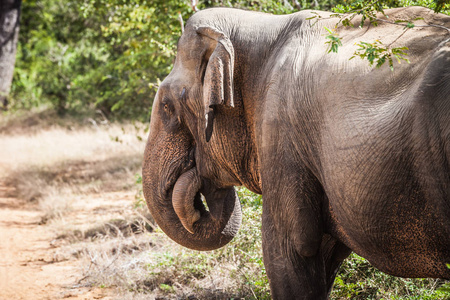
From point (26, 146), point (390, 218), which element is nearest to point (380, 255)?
point (390, 218)

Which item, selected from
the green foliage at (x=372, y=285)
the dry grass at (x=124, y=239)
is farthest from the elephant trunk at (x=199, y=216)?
the green foliage at (x=372, y=285)

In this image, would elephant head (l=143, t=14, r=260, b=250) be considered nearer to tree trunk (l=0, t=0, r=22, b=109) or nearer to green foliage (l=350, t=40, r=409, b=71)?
green foliage (l=350, t=40, r=409, b=71)

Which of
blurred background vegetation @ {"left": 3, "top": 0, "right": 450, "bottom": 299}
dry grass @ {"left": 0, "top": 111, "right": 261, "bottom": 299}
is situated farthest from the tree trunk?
dry grass @ {"left": 0, "top": 111, "right": 261, "bottom": 299}

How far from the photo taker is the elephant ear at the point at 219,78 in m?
3.04

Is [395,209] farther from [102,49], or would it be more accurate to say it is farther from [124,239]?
[102,49]

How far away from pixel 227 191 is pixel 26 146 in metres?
11.0

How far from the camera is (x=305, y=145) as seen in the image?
107 inches

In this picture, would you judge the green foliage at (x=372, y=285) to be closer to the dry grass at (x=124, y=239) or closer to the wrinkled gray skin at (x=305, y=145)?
the dry grass at (x=124, y=239)

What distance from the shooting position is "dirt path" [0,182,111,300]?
5.09m

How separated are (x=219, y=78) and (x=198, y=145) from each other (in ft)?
1.99

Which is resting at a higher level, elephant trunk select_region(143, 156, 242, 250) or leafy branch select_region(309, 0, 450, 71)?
leafy branch select_region(309, 0, 450, 71)

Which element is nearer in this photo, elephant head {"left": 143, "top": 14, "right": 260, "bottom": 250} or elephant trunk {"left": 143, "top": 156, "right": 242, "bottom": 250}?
elephant head {"left": 143, "top": 14, "right": 260, "bottom": 250}

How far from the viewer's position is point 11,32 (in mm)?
17797

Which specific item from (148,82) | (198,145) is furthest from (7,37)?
(198,145)
